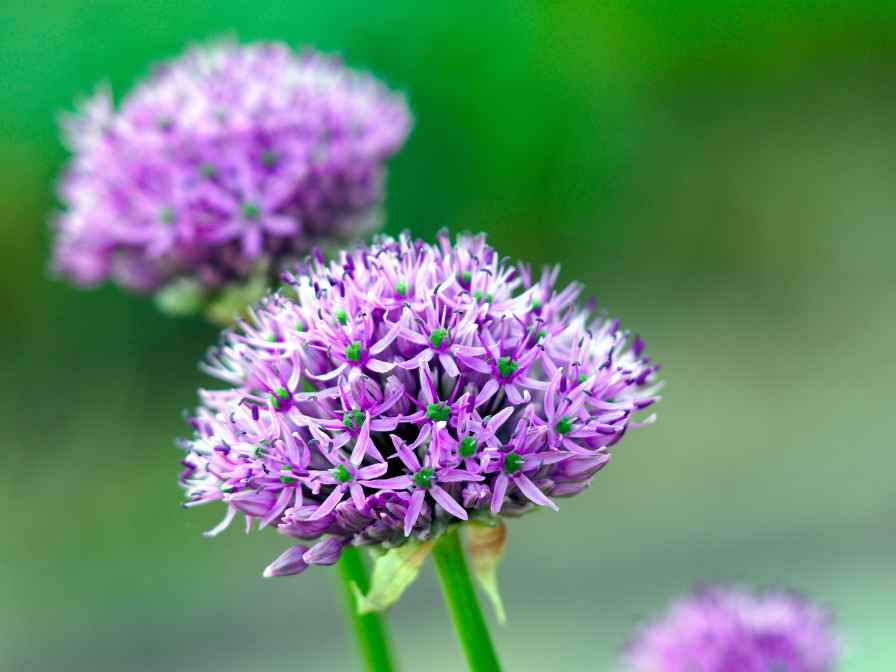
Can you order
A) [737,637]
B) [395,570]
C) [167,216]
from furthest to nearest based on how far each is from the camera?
[167,216] < [737,637] < [395,570]

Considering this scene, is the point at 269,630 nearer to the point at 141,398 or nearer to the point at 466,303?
the point at 141,398

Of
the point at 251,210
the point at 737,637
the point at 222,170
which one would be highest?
the point at 222,170

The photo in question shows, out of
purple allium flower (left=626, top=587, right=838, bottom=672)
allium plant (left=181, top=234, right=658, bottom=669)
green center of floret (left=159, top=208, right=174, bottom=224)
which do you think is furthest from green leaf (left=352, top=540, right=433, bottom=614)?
green center of floret (left=159, top=208, right=174, bottom=224)

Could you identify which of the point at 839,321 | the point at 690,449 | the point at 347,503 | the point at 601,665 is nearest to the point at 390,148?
the point at 347,503

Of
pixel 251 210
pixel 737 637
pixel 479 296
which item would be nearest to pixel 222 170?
pixel 251 210

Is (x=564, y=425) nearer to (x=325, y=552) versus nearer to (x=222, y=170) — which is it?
(x=325, y=552)

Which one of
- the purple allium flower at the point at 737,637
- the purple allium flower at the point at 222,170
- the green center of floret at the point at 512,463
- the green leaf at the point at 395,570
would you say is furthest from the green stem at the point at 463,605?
the purple allium flower at the point at 222,170

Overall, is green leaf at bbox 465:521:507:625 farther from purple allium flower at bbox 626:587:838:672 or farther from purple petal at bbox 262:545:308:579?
purple allium flower at bbox 626:587:838:672
